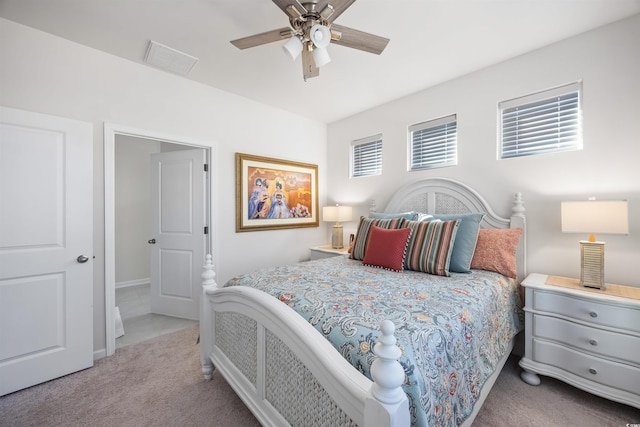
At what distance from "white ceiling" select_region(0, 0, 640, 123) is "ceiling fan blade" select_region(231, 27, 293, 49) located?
0.87ft

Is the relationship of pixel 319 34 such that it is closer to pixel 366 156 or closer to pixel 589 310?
pixel 366 156

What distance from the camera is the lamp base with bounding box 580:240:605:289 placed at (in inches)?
68.4

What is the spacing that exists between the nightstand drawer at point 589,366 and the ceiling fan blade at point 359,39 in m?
2.34

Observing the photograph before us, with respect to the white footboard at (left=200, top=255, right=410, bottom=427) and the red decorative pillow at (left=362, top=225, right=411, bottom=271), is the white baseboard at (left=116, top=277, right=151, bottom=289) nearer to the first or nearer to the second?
the white footboard at (left=200, top=255, right=410, bottom=427)

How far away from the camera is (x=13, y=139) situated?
181cm

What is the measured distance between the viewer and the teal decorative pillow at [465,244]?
200 cm

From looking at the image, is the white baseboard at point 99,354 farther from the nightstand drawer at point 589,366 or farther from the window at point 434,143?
the window at point 434,143

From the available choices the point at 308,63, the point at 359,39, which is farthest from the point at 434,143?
the point at 308,63

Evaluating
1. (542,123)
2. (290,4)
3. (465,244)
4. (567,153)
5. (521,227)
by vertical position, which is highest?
(290,4)

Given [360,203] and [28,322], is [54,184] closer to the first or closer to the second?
[28,322]

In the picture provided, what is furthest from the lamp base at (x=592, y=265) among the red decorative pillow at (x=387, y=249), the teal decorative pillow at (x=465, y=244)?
the red decorative pillow at (x=387, y=249)

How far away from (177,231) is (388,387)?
3050mm

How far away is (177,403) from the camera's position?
1700mm

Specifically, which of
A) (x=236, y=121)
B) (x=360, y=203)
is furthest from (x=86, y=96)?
(x=360, y=203)
